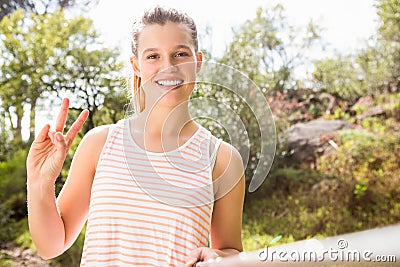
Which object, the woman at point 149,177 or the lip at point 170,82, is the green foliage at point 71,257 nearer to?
the woman at point 149,177

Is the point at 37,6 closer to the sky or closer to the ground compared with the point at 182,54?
closer to the sky

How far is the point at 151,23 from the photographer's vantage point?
880 millimetres

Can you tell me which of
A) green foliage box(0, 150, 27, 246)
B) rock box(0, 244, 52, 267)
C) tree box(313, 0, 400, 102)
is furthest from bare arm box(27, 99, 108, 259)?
tree box(313, 0, 400, 102)

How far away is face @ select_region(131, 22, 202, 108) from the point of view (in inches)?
33.5

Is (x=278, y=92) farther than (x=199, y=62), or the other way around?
(x=278, y=92)

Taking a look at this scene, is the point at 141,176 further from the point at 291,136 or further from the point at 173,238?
the point at 291,136

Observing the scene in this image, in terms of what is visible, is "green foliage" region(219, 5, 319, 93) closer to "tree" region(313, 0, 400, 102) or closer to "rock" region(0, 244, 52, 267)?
"tree" region(313, 0, 400, 102)

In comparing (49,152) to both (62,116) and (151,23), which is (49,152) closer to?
(62,116)

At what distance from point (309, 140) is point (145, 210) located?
Result: 3.92m

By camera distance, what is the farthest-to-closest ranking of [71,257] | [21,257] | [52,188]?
[21,257]
[71,257]
[52,188]

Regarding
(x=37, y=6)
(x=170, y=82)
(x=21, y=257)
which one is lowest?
(x=21, y=257)

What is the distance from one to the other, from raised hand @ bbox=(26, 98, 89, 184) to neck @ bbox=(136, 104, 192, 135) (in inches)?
5.0

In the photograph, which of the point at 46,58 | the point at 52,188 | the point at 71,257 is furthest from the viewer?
the point at 46,58

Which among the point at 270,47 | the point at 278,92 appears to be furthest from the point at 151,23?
the point at 270,47
